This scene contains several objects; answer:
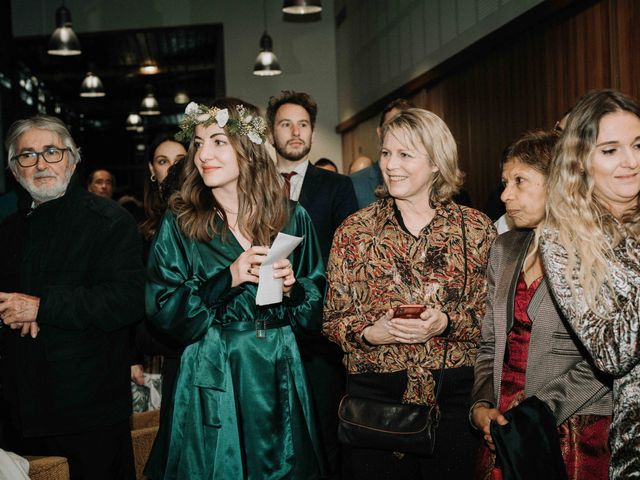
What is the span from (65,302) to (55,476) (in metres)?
0.68

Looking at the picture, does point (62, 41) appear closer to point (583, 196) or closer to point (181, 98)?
point (583, 196)

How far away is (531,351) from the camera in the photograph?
2459 mm

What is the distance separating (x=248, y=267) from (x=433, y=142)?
0.84 metres

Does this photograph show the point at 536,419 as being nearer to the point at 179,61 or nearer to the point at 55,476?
the point at 55,476

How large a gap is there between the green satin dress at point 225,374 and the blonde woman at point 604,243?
1.03 metres

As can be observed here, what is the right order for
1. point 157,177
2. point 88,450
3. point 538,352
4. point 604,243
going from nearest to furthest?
point 604,243 → point 538,352 → point 88,450 → point 157,177

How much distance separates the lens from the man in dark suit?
4.11 meters

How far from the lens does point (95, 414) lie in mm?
3229

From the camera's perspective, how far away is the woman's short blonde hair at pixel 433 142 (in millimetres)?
2912

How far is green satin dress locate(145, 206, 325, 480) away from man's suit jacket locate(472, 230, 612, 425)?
661mm

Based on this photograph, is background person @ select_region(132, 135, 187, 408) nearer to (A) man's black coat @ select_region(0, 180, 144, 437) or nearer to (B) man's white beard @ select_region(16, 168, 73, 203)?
(A) man's black coat @ select_region(0, 180, 144, 437)

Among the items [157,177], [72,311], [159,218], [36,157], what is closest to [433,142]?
[72,311]

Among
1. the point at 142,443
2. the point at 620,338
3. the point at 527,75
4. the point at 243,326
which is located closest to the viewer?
the point at 620,338

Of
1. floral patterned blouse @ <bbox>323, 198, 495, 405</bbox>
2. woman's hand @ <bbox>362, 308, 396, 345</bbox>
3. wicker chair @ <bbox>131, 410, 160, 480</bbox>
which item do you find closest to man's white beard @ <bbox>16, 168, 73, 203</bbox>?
floral patterned blouse @ <bbox>323, 198, 495, 405</bbox>
